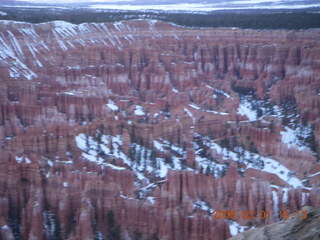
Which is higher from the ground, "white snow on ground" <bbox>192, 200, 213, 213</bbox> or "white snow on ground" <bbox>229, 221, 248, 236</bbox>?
"white snow on ground" <bbox>229, 221, 248, 236</bbox>

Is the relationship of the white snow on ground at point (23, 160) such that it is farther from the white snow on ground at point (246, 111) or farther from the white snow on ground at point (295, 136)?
the white snow on ground at point (246, 111)

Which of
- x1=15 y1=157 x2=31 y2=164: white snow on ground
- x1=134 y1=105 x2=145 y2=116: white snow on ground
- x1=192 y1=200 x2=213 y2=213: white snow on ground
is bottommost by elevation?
x1=192 y1=200 x2=213 y2=213: white snow on ground

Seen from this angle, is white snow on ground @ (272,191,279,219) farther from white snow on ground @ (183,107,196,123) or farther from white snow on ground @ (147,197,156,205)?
white snow on ground @ (183,107,196,123)

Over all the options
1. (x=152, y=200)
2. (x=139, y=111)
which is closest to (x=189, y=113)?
(x=139, y=111)

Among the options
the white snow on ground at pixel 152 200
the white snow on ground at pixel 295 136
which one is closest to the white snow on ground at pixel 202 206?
the white snow on ground at pixel 152 200

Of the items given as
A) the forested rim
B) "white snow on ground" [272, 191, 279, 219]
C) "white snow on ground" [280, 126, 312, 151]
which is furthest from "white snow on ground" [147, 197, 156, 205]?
the forested rim

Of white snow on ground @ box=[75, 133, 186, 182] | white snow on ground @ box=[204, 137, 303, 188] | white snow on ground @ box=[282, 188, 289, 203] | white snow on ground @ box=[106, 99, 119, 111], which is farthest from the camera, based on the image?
white snow on ground @ box=[106, 99, 119, 111]

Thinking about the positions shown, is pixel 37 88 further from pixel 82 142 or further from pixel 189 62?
pixel 189 62
